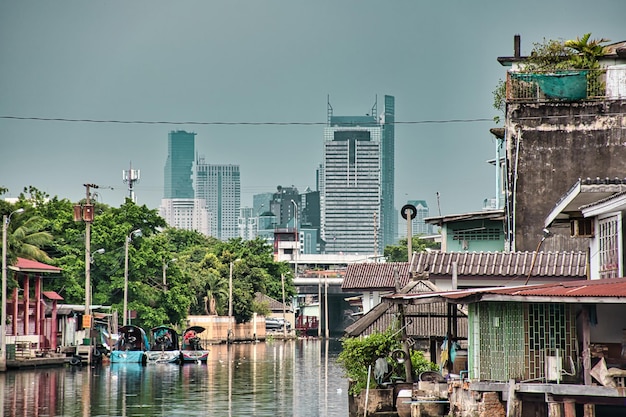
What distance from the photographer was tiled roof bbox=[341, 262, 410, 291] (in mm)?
43656

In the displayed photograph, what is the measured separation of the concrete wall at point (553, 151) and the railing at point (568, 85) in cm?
38

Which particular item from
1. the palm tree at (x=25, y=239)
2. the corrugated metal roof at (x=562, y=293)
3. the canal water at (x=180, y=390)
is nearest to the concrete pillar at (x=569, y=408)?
the corrugated metal roof at (x=562, y=293)

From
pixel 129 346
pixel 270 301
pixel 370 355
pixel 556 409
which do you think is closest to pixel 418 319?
pixel 370 355

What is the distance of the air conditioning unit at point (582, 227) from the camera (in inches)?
1059

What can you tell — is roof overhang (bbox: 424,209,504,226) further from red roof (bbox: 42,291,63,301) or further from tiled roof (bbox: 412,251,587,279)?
red roof (bbox: 42,291,63,301)

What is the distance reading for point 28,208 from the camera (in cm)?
6881

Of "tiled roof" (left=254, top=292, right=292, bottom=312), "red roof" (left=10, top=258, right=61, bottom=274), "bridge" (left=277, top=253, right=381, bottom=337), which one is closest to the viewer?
"red roof" (left=10, top=258, right=61, bottom=274)

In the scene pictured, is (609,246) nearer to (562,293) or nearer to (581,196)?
(581,196)

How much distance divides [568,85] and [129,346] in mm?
36196

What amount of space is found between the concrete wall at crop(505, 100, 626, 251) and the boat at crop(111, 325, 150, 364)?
102 ft

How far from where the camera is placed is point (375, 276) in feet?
147

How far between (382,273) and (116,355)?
74.8 feet


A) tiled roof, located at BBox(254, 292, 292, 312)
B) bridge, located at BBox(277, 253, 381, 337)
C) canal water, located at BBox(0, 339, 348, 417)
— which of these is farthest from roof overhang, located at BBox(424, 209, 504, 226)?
bridge, located at BBox(277, 253, 381, 337)

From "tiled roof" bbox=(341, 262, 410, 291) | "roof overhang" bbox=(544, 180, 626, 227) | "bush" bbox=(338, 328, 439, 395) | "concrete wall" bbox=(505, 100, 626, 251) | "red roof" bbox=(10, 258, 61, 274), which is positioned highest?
"concrete wall" bbox=(505, 100, 626, 251)
